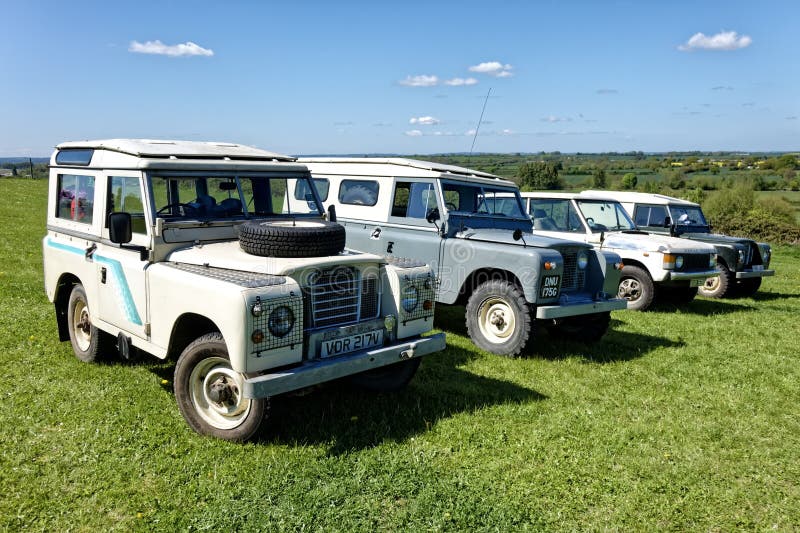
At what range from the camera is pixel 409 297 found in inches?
199

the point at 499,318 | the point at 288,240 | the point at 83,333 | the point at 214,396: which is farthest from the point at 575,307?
the point at 83,333

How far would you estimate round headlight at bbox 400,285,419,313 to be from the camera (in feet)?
16.4

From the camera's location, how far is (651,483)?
4.36 meters

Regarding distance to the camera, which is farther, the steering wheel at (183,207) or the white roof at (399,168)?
the white roof at (399,168)

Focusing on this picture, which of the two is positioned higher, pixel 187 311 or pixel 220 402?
pixel 187 311

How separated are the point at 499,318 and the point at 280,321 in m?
3.86

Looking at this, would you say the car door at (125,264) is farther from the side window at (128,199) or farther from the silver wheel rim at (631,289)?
the silver wheel rim at (631,289)

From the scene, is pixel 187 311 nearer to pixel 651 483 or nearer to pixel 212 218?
pixel 212 218

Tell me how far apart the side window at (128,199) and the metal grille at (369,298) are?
79.2 inches

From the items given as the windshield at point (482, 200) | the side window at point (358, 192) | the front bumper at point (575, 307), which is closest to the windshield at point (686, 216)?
the windshield at point (482, 200)

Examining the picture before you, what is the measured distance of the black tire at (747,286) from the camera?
1272cm

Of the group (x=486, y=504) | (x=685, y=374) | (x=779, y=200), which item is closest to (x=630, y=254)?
(x=685, y=374)

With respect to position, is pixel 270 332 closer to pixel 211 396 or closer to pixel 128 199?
pixel 211 396

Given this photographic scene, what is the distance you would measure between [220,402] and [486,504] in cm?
215
